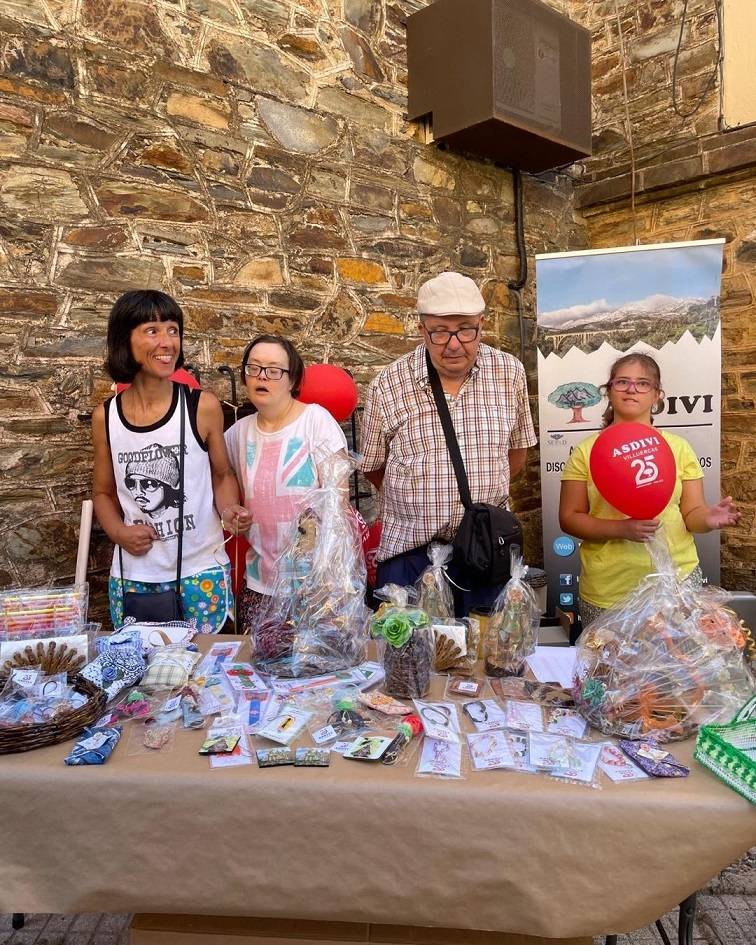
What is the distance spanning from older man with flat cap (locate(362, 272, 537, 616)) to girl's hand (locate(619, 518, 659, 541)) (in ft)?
1.61

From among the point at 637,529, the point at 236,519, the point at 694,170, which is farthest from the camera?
the point at 694,170

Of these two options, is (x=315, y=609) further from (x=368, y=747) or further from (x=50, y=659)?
(x=50, y=659)

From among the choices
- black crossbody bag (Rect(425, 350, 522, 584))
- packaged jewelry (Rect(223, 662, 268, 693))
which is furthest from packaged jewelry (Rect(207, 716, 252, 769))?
black crossbody bag (Rect(425, 350, 522, 584))

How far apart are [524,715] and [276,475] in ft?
4.05

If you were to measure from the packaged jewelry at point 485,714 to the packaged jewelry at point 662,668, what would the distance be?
0.19 metres

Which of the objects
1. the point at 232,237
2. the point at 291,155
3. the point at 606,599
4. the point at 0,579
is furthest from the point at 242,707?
the point at 291,155

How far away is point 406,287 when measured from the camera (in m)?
4.80

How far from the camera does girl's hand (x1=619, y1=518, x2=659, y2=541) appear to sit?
236 cm

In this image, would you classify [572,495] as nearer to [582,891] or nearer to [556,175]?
[582,891]

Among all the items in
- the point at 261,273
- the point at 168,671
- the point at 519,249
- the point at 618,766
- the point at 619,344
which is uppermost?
the point at 519,249

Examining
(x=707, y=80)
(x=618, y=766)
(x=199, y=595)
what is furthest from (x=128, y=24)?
(x=707, y=80)

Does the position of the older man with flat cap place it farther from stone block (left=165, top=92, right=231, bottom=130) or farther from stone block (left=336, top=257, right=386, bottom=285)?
stone block (left=165, top=92, right=231, bottom=130)

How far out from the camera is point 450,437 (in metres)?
2.63

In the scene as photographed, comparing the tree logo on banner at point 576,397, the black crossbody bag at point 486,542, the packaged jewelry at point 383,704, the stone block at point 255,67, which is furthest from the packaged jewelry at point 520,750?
the stone block at point 255,67
